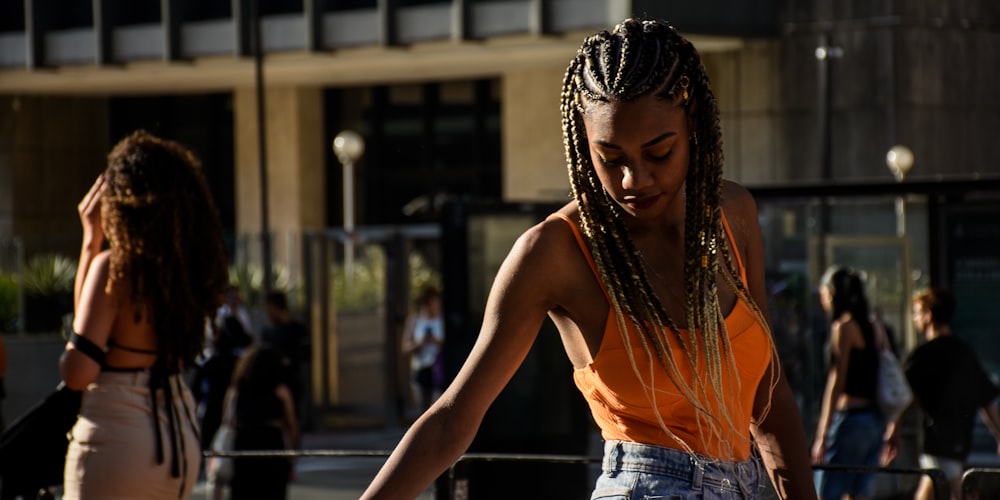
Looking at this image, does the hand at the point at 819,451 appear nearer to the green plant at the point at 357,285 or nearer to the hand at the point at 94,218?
the hand at the point at 94,218

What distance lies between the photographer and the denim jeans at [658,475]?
101 inches

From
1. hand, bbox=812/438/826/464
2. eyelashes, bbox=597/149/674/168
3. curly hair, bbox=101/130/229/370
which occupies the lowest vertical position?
hand, bbox=812/438/826/464

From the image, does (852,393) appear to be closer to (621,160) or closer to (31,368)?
(621,160)

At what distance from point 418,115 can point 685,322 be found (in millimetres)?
29889

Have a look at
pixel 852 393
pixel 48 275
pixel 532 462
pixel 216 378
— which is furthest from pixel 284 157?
pixel 532 462

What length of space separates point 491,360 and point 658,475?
0.32m

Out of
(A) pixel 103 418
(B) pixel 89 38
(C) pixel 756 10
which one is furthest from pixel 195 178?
(B) pixel 89 38

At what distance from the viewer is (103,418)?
454 cm

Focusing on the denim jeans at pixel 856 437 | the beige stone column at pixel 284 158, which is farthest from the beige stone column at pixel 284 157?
the denim jeans at pixel 856 437

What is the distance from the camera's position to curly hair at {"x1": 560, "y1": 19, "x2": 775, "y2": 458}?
260 centimetres

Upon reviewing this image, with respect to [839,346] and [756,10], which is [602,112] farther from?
[756,10]

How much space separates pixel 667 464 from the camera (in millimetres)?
2588

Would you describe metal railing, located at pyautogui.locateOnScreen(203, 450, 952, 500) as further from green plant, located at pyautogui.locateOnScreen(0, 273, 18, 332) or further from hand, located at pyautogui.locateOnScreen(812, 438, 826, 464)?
green plant, located at pyautogui.locateOnScreen(0, 273, 18, 332)

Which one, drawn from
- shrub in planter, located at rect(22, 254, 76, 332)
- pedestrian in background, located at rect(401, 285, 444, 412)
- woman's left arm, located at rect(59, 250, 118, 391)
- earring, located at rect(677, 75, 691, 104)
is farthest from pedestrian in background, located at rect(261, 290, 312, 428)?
earring, located at rect(677, 75, 691, 104)
